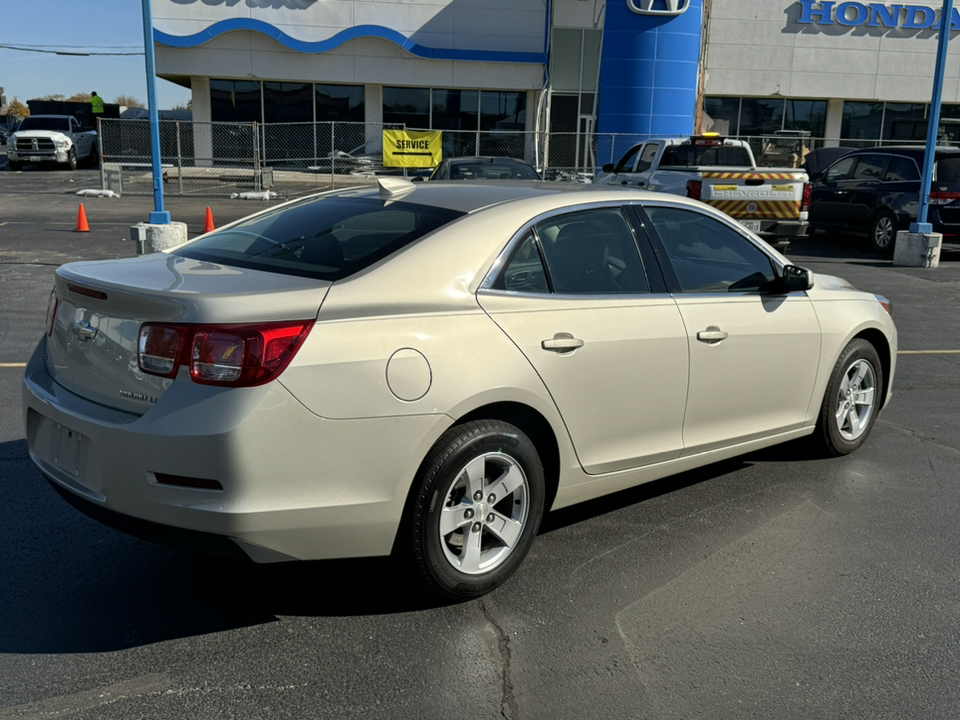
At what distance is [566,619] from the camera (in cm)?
373

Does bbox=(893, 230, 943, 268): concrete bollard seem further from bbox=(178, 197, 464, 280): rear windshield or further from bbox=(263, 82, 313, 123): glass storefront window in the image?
bbox=(263, 82, 313, 123): glass storefront window

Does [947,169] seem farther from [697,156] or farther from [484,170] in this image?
[484,170]

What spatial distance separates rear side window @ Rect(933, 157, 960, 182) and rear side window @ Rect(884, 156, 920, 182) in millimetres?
316

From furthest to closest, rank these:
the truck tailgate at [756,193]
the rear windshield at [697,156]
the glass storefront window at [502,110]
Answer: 1. the glass storefront window at [502,110]
2. the rear windshield at [697,156]
3. the truck tailgate at [756,193]

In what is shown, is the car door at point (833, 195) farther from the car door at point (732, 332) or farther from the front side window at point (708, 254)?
the front side window at point (708, 254)

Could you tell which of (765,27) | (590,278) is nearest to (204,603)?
(590,278)

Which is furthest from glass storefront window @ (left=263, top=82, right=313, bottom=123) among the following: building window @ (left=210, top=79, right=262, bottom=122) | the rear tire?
the rear tire

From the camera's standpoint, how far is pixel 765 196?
13.7 m

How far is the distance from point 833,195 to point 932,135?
2.95 metres

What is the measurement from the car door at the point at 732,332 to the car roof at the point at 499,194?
19 centimetres

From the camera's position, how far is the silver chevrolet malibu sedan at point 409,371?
3234 millimetres

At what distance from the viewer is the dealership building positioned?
3228 cm

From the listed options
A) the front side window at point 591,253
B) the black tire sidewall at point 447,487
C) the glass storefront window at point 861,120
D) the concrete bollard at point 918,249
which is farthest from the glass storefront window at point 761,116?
the black tire sidewall at point 447,487

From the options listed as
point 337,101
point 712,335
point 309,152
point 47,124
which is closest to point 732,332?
point 712,335
